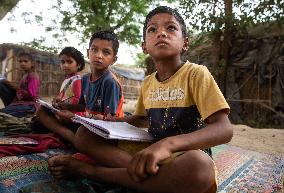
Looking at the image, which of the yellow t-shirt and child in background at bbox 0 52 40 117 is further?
child in background at bbox 0 52 40 117

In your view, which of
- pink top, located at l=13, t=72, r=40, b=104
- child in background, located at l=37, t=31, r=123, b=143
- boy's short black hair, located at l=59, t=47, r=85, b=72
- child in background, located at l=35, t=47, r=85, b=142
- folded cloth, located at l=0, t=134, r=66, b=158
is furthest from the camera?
pink top, located at l=13, t=72, r=40, b=104

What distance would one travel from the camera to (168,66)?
1752 millimetres

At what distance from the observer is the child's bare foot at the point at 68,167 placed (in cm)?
165

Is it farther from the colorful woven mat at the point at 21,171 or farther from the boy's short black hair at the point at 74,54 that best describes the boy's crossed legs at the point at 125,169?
the boy's short black hair at the point at 74,54

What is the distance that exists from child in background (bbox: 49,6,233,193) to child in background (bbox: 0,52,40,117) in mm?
2450

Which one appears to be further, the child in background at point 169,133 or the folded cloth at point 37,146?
the folded cloth at point 37,146

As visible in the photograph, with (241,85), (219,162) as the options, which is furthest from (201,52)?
(219,162)

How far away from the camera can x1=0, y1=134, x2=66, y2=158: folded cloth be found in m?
2.17

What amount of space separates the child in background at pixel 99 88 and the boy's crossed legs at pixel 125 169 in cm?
77

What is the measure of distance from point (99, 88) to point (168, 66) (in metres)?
0.99

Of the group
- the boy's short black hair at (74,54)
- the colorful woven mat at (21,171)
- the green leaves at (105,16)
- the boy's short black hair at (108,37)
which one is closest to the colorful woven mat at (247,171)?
the colorful woven mat at (21,171)

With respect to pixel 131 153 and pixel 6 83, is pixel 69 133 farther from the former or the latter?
pixel 6 83

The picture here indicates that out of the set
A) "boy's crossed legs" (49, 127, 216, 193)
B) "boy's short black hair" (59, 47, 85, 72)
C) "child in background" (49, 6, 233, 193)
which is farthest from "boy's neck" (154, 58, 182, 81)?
"boy's short black hair" (59, 47, 85, 72)

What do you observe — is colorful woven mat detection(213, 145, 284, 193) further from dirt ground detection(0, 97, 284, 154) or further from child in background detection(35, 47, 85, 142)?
child in background detection(35, 47, 85, 142)
